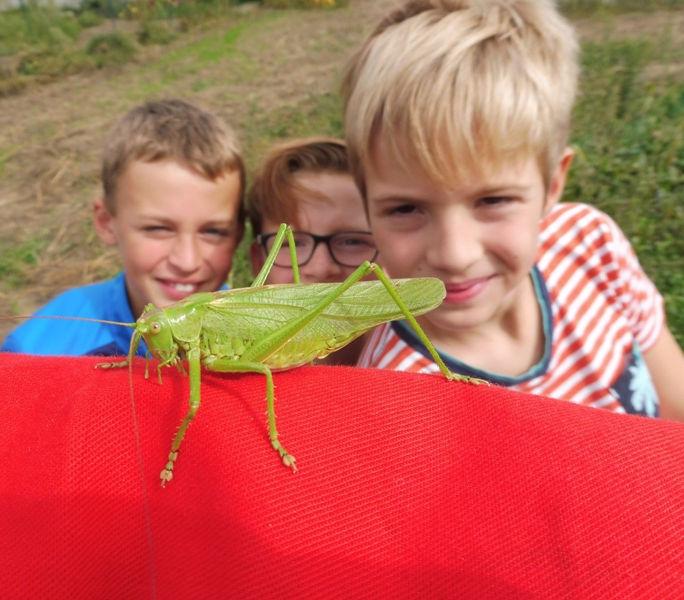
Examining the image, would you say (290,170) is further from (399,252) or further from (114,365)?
(114,365)

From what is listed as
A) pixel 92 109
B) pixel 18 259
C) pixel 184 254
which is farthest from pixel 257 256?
pixel 92 109

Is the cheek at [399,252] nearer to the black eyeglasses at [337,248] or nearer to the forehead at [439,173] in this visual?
the forehead at [439,173]

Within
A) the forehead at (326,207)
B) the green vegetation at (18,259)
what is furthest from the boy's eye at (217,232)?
the green vegetation at (18,259)

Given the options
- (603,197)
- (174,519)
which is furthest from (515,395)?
(603,197)

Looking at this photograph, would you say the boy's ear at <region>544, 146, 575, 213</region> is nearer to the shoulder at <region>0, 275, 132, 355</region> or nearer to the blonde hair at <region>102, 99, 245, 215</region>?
the blonde hair at <region>102, 99, 245, 215</region>

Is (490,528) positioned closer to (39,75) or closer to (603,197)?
(603,197)

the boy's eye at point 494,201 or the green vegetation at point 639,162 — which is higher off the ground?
the boy's eye at point 494,201
